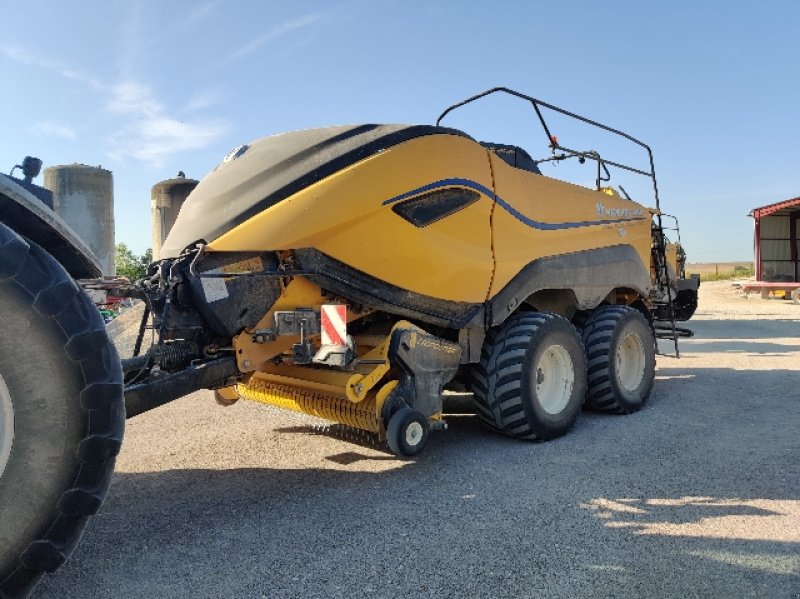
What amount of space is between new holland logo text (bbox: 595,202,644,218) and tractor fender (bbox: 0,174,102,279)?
4.86 metres

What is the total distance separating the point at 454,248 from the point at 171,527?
2577 mm

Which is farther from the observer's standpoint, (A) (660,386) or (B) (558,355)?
(A) (660,386)

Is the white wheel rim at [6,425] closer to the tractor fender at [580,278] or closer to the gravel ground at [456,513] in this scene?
the gravel ground at [456,513]

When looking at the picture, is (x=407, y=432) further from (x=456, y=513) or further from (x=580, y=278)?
(x=580, y=278)

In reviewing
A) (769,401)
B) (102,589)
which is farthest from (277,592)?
(769,401)

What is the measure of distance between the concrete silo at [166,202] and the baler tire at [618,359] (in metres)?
5.24

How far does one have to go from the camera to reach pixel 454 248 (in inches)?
185

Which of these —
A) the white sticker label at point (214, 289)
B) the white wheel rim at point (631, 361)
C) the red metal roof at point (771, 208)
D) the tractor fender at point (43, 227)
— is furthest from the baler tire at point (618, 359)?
the red metal roof at point (771, 208)

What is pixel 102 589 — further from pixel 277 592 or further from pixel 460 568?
pixel 460 568

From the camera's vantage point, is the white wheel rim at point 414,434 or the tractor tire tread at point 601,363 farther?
the tractor tire tread at point 601,363

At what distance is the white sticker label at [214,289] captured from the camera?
3.92 m

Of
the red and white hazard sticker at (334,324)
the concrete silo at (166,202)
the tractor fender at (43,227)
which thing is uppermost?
the concrete silo at (166,202)

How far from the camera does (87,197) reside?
42.8ft

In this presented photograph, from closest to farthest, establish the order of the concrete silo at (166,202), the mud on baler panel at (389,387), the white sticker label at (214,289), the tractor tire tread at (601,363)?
the white sticker label at (214,289)
the mud on baler panel at (389,387)
the tractor tire tread at (601,363)
the concrete silo at (166,202)
